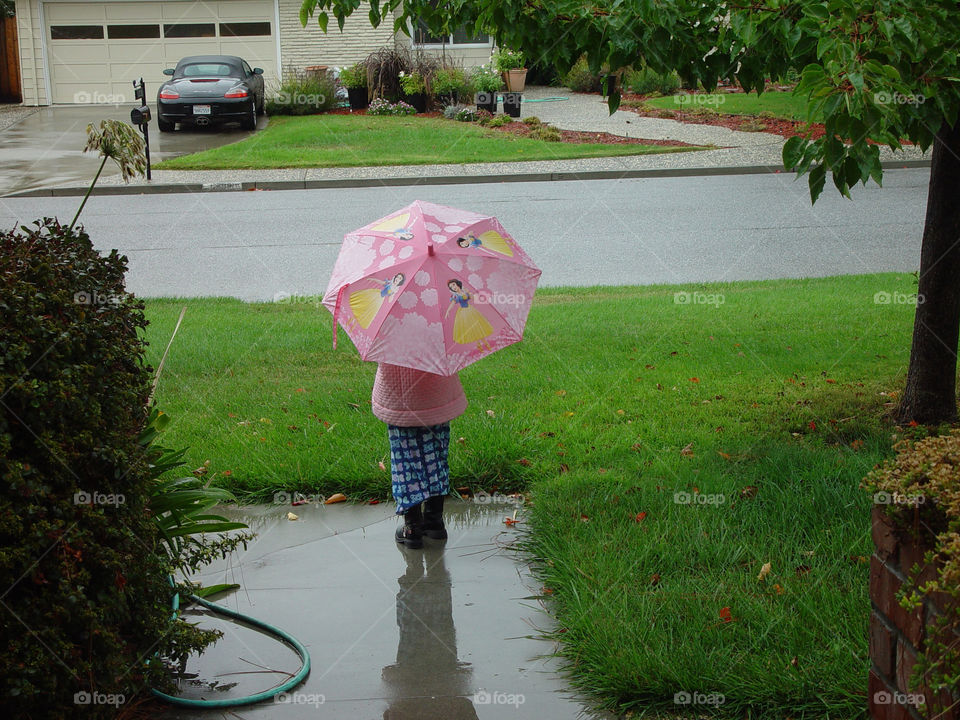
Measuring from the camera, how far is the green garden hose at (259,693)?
130 inches

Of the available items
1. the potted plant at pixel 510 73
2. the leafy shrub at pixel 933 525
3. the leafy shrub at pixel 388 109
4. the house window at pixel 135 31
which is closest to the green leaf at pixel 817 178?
the leafy shrub at pixel 933 525

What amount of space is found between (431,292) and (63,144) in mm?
20796

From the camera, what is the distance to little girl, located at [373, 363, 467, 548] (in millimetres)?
4395

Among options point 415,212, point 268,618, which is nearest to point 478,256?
point 415,212

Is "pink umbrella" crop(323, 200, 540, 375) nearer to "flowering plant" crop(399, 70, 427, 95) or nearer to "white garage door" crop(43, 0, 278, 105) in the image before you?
"flowering plant" crop(399, 70, 427, 95)

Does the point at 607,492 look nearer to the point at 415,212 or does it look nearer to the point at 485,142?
the point at 415,212

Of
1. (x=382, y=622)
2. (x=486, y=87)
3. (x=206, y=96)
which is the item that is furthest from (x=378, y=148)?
(x=382, y=622)

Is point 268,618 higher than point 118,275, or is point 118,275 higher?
point 118,275

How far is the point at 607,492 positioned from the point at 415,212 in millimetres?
1679

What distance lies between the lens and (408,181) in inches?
676

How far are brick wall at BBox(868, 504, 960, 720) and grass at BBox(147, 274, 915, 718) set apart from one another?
35 cm

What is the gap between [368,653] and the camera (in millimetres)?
3678

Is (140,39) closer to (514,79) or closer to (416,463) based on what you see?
(514,79)

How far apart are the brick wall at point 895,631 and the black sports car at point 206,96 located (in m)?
22.4
